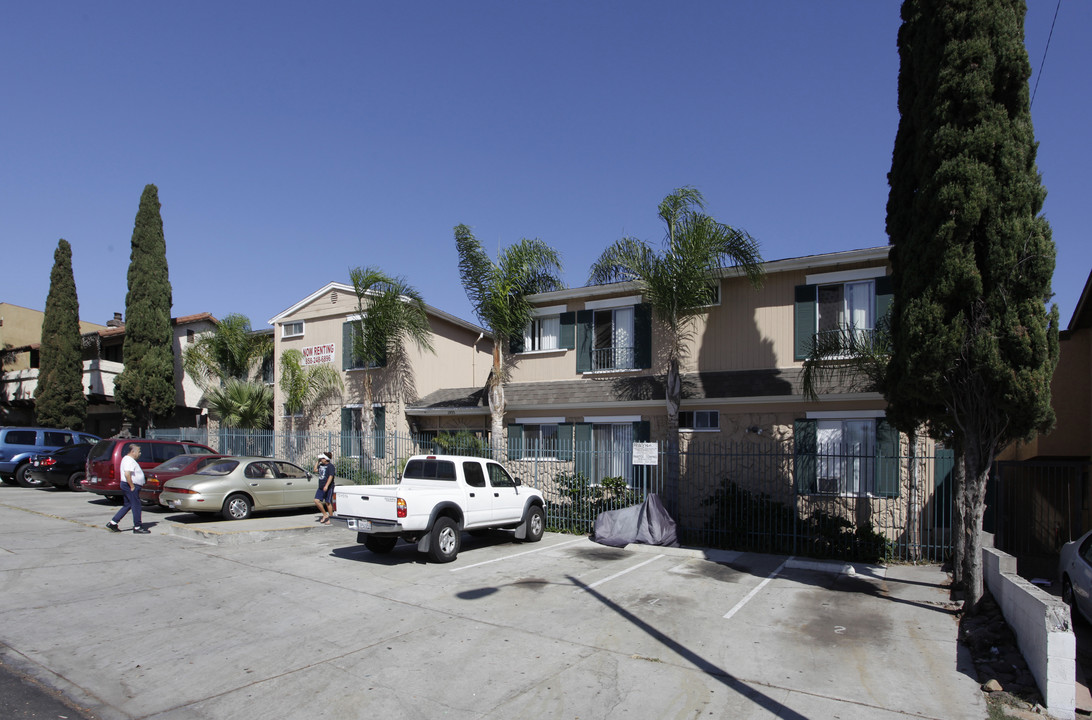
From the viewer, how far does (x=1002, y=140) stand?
8555 millimetres

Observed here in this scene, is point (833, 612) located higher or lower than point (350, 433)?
lower

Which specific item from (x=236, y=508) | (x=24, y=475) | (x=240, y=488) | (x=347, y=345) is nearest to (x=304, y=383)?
(x=347, y=345)

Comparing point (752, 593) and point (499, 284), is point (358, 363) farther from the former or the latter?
point (752, 593)

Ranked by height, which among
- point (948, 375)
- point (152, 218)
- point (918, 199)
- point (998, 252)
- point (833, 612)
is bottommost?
point (833, 612)

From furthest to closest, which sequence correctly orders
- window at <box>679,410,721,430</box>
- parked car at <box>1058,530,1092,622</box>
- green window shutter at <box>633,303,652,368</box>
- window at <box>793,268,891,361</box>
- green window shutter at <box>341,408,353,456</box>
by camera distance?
green window shutter at <box>341,408,353,456</box>, green window shutter at <box>633,303,652,368</box>, window at <box>679,410,721,430</box>, window at <box>793,268,891,361</box>, parked car at <box>1058,530,1092,622</box>

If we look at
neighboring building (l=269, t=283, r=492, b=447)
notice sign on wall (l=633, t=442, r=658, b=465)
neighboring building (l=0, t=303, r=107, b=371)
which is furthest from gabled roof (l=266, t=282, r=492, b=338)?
neighboring building (l=0, t=303, r=107, b=371)

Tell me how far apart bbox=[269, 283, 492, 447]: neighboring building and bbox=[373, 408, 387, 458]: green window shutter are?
3 cm

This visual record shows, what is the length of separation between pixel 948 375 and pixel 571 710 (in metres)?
6.59

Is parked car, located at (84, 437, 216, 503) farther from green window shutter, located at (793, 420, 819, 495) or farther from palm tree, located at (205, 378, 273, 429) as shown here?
green window shutter, located at (793, 420, 819, 495)

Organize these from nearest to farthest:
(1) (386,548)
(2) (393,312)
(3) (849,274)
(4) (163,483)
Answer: (1) (386,548)
(3) (849,274)
(4) (163,483)
(2) (393,312)

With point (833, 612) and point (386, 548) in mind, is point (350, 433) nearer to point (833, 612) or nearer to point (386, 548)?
point (386, 548)

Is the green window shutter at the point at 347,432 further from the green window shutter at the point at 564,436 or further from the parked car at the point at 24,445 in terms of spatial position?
the parked car at the point at 24,445

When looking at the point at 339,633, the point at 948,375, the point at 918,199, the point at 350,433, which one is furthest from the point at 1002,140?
the point at 350,433

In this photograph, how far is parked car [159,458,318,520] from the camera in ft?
48.3
